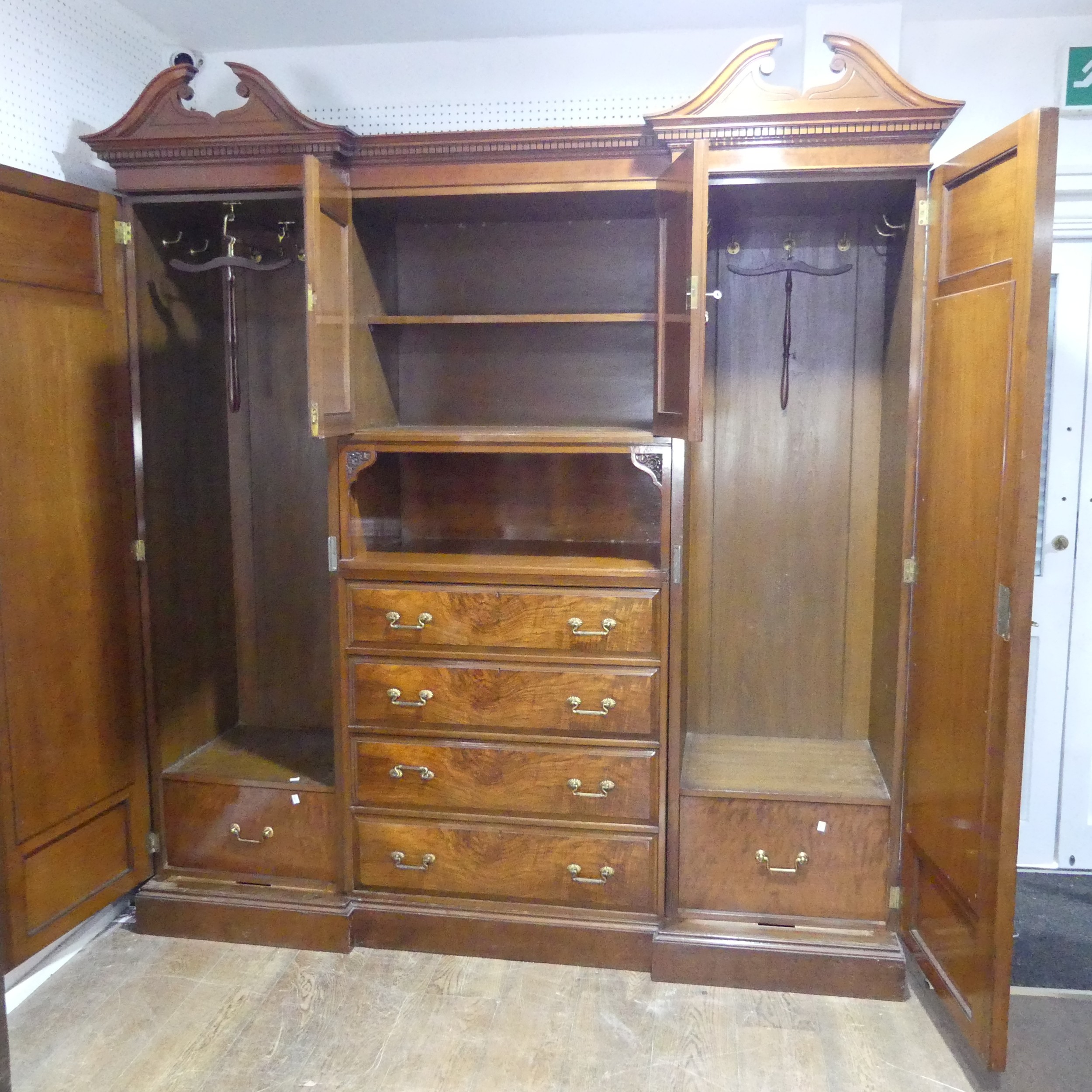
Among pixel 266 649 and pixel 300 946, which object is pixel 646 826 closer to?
pixel 300 946

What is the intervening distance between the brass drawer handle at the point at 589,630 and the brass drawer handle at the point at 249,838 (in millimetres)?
1048

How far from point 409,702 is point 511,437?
76cm

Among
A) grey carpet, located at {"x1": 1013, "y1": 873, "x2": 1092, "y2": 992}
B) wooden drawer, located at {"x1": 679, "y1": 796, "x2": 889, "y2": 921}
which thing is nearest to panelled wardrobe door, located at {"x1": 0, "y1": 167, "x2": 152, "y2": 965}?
wooden drawer, located at {"x1": 679, "y1": 796, "x2": 889, "y2": 921}

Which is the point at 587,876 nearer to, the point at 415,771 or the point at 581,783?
the point at 581,783

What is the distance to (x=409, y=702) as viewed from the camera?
2.53 metres

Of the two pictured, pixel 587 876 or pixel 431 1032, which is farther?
pixel 587 876

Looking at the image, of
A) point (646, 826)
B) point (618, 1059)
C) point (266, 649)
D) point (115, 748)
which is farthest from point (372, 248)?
point (618, 1059)

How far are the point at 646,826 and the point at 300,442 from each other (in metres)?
1.56

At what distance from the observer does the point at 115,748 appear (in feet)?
8.39

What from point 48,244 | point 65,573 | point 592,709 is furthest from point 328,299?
point 592,709

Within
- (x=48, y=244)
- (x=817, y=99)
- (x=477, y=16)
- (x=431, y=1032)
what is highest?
(x=477, y=16)

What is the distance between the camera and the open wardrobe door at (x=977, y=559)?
5.98ft

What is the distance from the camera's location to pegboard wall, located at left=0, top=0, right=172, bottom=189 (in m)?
2.31

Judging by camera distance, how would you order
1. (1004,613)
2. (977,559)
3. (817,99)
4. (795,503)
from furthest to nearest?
1. (795,503)
2. (817,99)
3. (977,559)
4. (1004,613)
